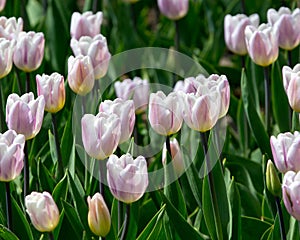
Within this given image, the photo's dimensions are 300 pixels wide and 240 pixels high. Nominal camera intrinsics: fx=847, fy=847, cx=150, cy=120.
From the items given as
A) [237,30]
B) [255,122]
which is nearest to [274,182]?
[255,122]

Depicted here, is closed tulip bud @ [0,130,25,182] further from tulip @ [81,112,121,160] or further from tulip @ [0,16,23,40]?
tulip @ [0,16,23,40]

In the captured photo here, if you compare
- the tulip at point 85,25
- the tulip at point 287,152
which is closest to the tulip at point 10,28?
the tulip at point 85,25

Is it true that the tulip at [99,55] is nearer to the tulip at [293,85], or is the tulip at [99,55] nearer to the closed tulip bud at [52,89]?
the closed tulip bud at [52,89]

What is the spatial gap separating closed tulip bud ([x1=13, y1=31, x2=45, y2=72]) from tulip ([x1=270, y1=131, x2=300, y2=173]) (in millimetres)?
792

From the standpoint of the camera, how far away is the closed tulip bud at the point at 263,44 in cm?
230

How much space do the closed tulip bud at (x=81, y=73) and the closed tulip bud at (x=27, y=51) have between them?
20 centimetres

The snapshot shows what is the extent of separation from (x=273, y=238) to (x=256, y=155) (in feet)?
2.27

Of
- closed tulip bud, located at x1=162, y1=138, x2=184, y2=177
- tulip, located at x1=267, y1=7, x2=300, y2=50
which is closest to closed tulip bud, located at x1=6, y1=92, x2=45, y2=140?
closed tulip bud, located at x1=162, y1=138, x2=184, y2=177

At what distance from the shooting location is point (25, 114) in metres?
1.93

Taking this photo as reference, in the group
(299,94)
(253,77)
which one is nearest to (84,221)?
(299,94)

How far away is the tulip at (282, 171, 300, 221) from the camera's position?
1688 mm

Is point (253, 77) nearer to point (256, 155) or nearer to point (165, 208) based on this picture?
point (256, 155)

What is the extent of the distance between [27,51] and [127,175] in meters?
0.68

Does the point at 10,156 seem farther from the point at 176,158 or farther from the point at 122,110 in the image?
the point at 176,158
